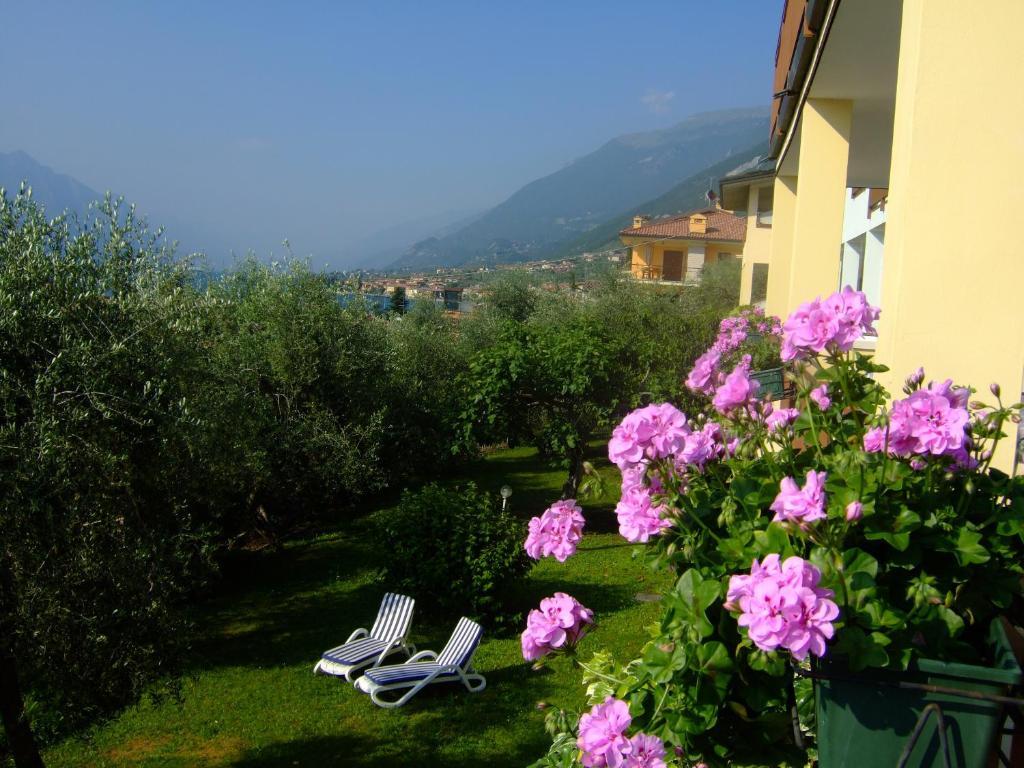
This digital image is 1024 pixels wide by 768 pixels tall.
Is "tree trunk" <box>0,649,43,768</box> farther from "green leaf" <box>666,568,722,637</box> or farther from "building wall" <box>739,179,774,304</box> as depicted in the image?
"building wall" <box>739,179,774,304</box>

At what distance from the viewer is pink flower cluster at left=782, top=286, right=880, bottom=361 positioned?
162 centimetres

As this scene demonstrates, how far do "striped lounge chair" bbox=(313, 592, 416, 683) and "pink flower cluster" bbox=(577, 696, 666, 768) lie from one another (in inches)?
313

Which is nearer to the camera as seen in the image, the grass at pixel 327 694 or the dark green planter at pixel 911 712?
the dark green planter at pixel 911 712

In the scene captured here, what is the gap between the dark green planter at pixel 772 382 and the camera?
185 centimetres

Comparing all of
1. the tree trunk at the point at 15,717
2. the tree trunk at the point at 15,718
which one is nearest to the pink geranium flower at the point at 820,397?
the tree trunk at the point at 15,717

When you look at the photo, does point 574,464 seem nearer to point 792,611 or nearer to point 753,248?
point 753,248

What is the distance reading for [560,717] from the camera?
2.12 m

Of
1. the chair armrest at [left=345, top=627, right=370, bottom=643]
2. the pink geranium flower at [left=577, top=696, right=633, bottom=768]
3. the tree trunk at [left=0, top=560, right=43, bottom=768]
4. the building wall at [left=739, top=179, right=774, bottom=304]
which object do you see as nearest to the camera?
the pink geranium flower at [left=577, top=696, right=633, bottom=768]

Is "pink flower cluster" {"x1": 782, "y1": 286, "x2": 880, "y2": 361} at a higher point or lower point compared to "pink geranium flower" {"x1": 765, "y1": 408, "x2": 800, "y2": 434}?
higher

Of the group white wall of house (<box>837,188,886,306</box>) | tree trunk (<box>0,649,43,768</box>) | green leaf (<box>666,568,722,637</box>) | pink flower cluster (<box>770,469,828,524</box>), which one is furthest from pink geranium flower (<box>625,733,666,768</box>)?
white wall of house (<box>837,188,886,306</box>)

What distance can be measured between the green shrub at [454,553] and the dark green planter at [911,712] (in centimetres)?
897

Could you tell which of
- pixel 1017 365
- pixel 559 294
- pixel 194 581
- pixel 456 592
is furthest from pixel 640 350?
pixel 559 294

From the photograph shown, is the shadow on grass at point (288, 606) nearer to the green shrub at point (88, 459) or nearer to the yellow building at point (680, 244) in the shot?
the green shrub at point (88, 459)

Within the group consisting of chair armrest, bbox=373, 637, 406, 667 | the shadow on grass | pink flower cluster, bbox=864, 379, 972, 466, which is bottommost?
the shadow on grass
